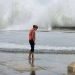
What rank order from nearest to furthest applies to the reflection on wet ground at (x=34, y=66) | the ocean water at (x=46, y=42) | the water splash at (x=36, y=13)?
1. the reflection on wet ground at (x=34, y=66)
2. the ocean water at (x=46, y=42)
3. the water splash at (x=36, y=13)

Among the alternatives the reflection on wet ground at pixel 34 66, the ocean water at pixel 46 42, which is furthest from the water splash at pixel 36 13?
the reflection on wet ground at pixel 34 66

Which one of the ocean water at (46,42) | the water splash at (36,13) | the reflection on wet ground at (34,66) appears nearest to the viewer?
the reflection on wet ground at (34,66)

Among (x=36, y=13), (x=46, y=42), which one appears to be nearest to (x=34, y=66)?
(x=46, y=42)

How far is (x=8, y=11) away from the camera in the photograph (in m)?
48.6

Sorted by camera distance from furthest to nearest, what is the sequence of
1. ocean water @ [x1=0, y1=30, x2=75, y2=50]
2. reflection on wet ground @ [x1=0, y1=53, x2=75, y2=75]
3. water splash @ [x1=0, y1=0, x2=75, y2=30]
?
water splash @ [x1=0, y1=0, x2=75, y2=30]
ocean water @ [x1=0, y1=30, x2=75, y2=50]
reflection on wet ground @ [x1=0, y1=53, x2=75, y2=75]

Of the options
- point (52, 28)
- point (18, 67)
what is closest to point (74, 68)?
point (18, 67)

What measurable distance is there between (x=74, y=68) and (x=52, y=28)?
36.9 meters

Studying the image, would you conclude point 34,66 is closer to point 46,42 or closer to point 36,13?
point 46,42

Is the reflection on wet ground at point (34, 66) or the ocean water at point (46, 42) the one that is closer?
the reflection on wet ground at point (34, 66)

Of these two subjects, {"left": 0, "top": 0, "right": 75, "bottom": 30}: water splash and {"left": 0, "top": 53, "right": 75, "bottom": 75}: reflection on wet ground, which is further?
{"left": 0, "top": 0, "right": 75, "bottom": 30}: water splash

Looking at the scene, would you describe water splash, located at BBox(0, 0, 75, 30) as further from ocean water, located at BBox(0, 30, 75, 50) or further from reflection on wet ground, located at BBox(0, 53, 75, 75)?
reflection on wet ground, located at BBox(0, 53, 75, 75)

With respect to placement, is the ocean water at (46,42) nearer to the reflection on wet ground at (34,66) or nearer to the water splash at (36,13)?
the reflection on wet ground at (34,66)

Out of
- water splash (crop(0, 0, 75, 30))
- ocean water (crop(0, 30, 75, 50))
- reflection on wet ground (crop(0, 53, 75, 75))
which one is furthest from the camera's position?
water splash (crop(0, 0, 75, 30))

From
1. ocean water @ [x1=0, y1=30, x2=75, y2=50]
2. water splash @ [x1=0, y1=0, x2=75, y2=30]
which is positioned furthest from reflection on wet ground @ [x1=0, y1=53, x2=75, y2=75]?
water splash @ [x1=0, y1=0, x2=75, y2=30]
